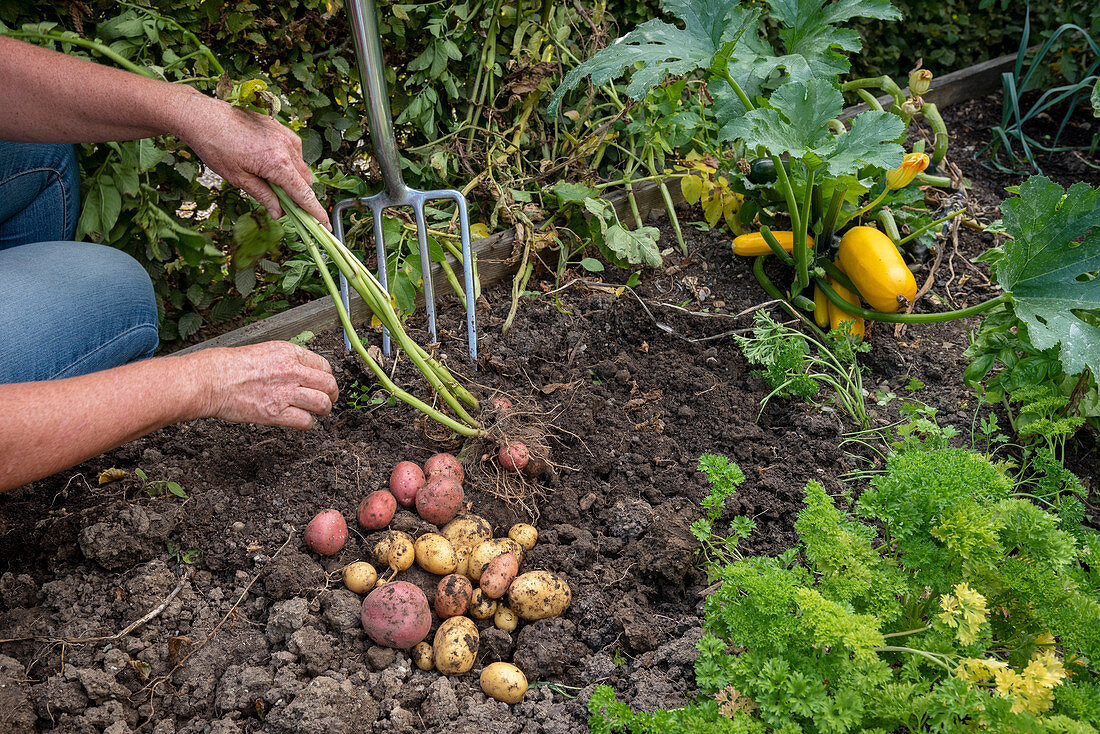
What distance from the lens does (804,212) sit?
2.23 metres

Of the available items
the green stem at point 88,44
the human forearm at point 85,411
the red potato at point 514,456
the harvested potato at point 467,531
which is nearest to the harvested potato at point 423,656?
the harvested potato at point 467,531

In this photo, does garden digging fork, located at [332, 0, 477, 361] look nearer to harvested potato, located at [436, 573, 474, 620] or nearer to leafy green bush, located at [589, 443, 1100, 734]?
harvested potato, located at [436, 573, 474, 620]

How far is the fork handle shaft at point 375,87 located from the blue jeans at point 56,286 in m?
0.81

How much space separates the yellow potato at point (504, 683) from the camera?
1482 millimetres

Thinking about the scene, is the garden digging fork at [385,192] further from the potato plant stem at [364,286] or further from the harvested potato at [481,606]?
the harvested potato at [481,606]

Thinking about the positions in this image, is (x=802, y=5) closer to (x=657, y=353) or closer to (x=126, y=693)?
(x=657, y=353)

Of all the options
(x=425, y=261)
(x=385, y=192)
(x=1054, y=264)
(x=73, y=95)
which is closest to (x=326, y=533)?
(x=425, y=261)

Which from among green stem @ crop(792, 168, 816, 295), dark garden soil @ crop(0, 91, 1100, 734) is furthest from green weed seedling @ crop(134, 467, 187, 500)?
green stem @ crop(792, 168, 816, 295)

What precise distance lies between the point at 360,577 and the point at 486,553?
30cm

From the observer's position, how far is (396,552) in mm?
1694

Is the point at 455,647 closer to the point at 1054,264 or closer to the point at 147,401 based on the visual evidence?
the point at 147,401

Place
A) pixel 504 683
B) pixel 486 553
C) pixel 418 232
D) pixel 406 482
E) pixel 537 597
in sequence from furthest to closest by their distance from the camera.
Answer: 1. pixel 418 232
2. pixel 406 482
3. pixel 486 553
4. pixel 537 597
5. pixel 504 683

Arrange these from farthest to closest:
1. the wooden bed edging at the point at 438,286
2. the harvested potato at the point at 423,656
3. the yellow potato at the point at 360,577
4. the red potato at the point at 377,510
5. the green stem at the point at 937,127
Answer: the green stem at the point at 937,127 < the wooden bed edging at the point at 438,286 < the red potato at the point at 377,510 < the yellow potato at the point at 360,577 < the harvested potato at the point at 423,656

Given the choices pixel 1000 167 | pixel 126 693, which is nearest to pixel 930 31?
pixel 1000 167
